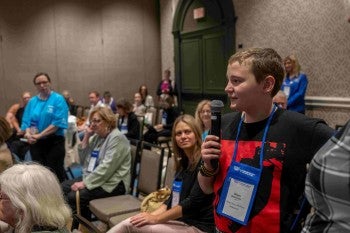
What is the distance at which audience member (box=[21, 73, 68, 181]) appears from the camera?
14.8ft

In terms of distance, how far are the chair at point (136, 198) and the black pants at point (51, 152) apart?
1.40m

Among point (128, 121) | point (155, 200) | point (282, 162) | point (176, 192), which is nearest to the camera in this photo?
point (282, 162)

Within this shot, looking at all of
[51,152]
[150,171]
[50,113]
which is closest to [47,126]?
[50,113]

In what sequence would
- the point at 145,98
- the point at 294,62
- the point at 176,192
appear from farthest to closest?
the point at 145,98
the point at 294,62
the point at 176,192

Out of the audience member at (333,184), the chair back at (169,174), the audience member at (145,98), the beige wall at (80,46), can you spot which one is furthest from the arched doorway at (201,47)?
the audience member at (333,184)

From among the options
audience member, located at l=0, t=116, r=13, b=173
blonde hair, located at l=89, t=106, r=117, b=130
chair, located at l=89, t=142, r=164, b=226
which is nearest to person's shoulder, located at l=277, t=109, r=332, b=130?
chair, located at l=89, t=142, r=164, b=226

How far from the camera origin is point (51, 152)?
15.1 ft

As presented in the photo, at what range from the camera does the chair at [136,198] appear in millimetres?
3084

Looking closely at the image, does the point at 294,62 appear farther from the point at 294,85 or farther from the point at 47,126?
the point at 47,126

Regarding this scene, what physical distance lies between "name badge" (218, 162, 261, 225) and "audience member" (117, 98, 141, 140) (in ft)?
14.3

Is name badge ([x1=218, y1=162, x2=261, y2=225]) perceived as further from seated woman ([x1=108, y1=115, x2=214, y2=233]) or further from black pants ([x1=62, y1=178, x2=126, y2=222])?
black pants ([x1=62, y1=178, x2=126, y2=222])

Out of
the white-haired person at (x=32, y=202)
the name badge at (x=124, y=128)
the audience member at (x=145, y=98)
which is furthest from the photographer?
the audience member at (x=145, y=98)

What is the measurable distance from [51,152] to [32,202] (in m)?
3.04

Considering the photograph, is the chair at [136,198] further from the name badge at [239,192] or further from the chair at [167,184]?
the name badge at [239,192]
